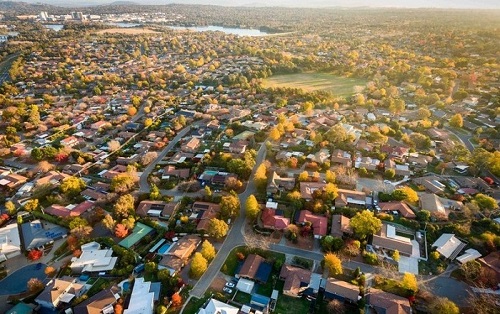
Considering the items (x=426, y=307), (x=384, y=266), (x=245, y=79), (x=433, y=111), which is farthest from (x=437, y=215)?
(x=245, y=79)

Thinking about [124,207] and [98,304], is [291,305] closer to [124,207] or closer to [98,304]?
[98,304]

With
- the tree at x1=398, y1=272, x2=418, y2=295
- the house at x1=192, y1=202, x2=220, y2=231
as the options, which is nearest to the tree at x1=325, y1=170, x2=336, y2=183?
the house at x1=192, y1=202, x2=220, y2=231

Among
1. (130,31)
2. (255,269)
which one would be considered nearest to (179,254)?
(255,269)

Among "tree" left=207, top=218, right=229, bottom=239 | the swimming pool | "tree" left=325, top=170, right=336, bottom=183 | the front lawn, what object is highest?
"tree" left=325, top=170, right=336, bottom=183

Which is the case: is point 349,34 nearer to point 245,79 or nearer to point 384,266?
point 245,79

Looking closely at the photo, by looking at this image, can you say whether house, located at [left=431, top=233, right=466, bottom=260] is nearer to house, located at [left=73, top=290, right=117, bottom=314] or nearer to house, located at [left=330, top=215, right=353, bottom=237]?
house, located at [left=330, top=215, right=353, bottom=237]

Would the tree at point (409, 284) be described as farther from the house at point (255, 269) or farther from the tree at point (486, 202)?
the tree at point (486, 202)

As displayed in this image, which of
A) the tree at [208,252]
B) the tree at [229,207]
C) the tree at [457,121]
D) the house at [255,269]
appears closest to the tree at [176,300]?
Answer: the tree at [208,252]
